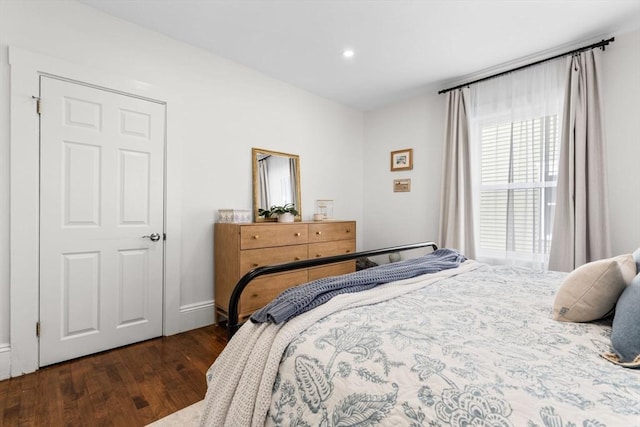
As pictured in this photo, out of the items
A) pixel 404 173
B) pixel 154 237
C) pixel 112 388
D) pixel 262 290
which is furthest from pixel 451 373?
pixel 404 173

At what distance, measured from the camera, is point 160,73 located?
8.61ft

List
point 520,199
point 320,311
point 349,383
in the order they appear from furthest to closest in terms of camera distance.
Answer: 1. point 520,199
2. point 320,311
3. point 349,383

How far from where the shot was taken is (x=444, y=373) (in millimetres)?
778

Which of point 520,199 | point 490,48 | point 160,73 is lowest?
point 520,199

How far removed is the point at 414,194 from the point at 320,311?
3137 millimetres

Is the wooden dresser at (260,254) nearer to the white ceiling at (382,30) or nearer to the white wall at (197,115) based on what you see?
the white wall at (197,115)

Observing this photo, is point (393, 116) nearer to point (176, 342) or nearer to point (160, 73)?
point (160, 73)

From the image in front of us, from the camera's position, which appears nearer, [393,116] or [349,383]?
[349,383]

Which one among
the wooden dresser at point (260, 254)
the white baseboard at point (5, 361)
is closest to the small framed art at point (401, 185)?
the wooden dresser at point (260, 254)

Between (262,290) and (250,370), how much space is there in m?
1.78

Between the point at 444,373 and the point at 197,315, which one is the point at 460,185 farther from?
the point at 197,315

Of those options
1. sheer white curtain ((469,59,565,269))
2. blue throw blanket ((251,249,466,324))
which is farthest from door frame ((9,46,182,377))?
sheer white curtain ((469,59,565,269))

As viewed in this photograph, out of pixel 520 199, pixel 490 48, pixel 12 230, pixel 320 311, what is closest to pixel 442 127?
pixel 490 48

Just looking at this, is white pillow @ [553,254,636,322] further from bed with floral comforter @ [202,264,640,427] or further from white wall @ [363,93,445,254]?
white wall @ [363,93,445,254]
